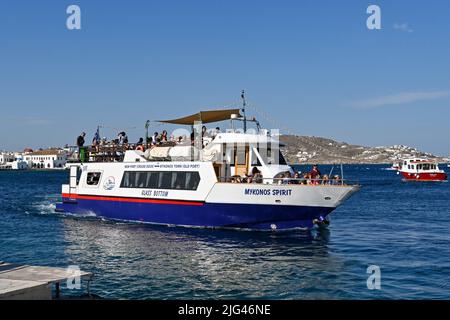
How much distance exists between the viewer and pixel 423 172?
94.7 metres

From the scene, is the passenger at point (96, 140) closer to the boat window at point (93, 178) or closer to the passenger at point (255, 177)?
the boat window at point (93, 178)

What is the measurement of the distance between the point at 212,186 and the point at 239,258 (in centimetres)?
626

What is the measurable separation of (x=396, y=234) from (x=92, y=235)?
15263mm

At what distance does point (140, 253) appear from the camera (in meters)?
19.1

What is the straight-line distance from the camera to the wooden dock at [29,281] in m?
7.93

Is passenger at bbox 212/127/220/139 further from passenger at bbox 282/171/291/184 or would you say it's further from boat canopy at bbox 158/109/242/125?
passenger at bbox 282/171/291/184

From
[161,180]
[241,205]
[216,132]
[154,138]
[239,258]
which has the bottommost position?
[239,258]

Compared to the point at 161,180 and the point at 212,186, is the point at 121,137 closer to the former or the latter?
the point at 161,180

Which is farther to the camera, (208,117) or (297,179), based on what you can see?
(208,117)

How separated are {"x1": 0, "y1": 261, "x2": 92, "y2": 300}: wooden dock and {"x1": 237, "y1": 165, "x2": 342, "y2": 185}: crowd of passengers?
14021mm

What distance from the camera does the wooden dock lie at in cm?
793

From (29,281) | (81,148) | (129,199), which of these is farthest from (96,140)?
(29,281)

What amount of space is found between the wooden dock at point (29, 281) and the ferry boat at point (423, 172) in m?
93.2
